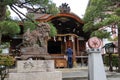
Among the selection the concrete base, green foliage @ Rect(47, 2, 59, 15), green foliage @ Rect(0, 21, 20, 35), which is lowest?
the concrete base

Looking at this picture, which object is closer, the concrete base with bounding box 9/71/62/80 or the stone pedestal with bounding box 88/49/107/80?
the stone pedestal with bounding box 88/49/107/80

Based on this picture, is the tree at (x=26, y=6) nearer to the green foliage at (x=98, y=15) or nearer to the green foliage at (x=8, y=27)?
the green foliage at (x=8, y=27)

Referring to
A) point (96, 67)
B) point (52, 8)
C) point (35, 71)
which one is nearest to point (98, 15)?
point (52, 8)

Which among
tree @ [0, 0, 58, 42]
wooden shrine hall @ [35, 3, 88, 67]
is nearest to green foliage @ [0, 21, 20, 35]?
tree @ [0, 0, 58, 42]

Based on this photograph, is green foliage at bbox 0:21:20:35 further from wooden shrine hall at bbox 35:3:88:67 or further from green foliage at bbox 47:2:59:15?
wooden shrine hall at bbox 35:3:88:67

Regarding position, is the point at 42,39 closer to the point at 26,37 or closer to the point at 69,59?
the point at 26,37

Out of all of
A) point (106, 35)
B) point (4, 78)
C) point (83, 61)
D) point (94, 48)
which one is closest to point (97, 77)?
point (94, 48)

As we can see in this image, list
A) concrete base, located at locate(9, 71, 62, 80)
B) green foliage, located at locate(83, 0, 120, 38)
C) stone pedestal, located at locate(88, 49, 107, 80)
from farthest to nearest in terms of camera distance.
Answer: green foliage, located at locate(83, 0, 120, 38) → concrete base, located at locate(9, 71, 62, 80) → stone pedestal, located at locate(88, 49, 107, 80)

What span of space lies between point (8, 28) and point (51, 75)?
8.26ft

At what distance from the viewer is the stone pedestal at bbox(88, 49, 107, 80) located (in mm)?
10820

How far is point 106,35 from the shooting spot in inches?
644

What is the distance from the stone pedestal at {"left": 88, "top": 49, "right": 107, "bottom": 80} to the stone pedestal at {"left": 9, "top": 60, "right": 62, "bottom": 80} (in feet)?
4.33

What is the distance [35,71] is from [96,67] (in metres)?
2.17

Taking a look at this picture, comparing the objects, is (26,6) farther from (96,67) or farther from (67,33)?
(67,33)
